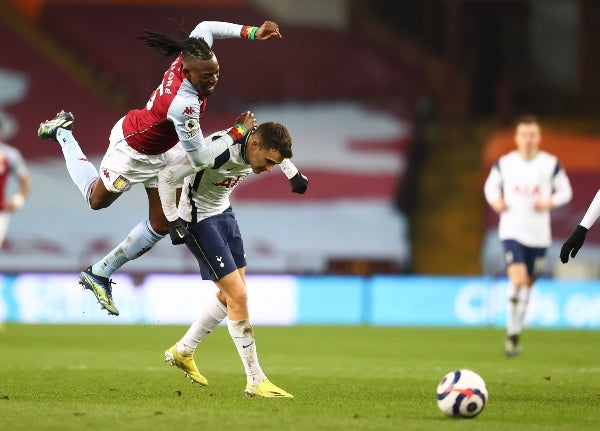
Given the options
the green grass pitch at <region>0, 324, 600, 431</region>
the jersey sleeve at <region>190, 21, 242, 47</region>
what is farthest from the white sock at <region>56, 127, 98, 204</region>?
the green grass pitch at <region>0, 324, 600, 431</region>

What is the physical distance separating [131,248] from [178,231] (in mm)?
955

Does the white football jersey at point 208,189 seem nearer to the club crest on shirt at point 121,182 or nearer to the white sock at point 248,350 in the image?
the club crest on shirt at point 121,182

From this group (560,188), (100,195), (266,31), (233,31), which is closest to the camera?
(266,31)

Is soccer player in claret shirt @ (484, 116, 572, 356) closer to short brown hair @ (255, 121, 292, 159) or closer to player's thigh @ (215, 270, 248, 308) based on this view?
player's thigh @ (215, 270, 248, 308)

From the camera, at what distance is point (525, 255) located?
13.0 metres

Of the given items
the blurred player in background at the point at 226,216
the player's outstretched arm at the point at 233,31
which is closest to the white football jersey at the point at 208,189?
the blurred player in background at the point at 226,216

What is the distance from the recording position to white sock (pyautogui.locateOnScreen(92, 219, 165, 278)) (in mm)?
9344

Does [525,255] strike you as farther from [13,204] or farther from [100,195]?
[13,204]

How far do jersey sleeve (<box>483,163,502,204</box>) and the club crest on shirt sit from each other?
5.02 metres

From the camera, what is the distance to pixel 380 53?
25.8 metres

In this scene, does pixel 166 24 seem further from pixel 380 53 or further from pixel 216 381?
pixel 216 381

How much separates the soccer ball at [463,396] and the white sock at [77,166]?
357cm

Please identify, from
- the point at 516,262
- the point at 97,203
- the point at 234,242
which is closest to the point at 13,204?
the point at 97,203

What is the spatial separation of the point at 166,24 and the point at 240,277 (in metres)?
17.8
